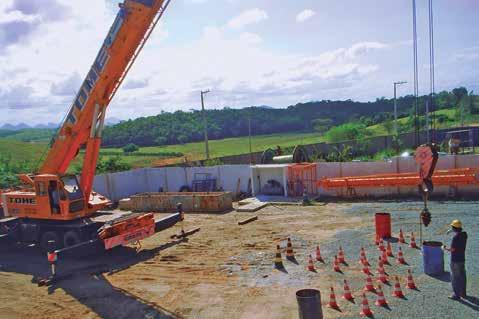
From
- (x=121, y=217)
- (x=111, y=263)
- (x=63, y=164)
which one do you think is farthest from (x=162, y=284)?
(x=63, y=164)

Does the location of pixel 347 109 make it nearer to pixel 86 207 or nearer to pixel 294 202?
pixel 294 202

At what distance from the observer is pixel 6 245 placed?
1889 cm

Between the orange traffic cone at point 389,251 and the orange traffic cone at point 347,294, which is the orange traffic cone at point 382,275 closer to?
the orange traffic cone at point 347,294

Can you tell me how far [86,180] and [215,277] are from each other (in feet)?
19.8

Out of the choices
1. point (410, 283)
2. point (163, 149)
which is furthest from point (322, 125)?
point (410, 283)

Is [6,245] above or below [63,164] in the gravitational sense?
below

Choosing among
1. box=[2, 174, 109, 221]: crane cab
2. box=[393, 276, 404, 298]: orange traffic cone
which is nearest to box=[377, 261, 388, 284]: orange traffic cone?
box=[393, 276, 404, 298]: orange traffic cone

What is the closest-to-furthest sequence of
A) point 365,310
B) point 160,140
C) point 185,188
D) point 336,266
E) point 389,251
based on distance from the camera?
point 365,310 → point 336,266 → point 389,251 → point 185,188 → point 160,140

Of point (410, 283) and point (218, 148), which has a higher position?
point (218, 148)

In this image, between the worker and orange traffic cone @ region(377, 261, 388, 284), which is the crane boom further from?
the worker

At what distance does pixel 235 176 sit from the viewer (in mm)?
28984

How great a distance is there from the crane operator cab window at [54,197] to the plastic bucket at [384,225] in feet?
34.9

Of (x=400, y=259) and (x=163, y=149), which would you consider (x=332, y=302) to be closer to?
(x=400, y=259)

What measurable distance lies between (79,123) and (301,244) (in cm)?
831
